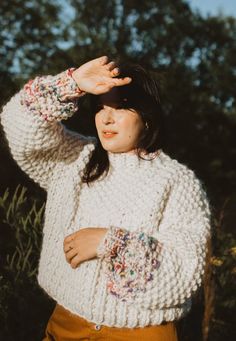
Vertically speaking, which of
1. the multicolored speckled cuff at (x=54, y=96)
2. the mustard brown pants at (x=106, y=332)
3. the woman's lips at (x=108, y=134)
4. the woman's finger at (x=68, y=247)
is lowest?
the mustard brown pants at (x=106, y=332)

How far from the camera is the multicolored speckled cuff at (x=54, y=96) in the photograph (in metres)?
1.72

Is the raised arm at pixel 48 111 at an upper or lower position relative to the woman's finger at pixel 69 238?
upper

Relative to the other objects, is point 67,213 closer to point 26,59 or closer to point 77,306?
point 77,306

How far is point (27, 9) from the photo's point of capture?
12.8 m

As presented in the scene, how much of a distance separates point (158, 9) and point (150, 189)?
17.3 metres

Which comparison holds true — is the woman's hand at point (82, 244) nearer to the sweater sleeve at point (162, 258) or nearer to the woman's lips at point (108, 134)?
the sweater sleeve at point (162, 258)

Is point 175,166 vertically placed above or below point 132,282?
above

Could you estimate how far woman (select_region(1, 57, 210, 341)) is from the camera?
1609 mm

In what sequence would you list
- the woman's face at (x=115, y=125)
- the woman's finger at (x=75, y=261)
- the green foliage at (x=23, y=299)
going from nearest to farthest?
the woman's finger at (x=75, y=261) < the woman's face at (x=115, y=125) < the green foliage at (x=23, y=299)

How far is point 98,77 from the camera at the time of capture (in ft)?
5.49

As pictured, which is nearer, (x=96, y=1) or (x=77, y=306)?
(x=77, y=306)

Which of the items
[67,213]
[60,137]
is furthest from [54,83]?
[67,213]

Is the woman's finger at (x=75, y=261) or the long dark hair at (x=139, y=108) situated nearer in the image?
the woman's finger at (x=75, y=261)

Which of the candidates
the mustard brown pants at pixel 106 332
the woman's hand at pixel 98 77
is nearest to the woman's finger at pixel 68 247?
the mustard brown pants at pixel 106 332
